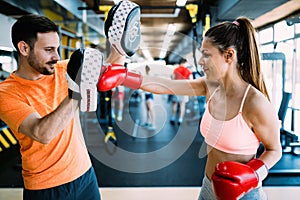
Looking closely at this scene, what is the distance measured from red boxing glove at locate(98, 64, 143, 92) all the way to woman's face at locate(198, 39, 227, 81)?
17.1 inches

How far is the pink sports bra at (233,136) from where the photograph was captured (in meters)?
1.42

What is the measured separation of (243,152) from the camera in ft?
4.83

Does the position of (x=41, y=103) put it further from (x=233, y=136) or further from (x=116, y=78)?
(x=233, y=136)

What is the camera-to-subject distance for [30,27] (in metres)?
1.58

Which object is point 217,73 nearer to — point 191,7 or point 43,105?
point 43,105

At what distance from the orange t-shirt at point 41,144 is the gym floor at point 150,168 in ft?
5.67

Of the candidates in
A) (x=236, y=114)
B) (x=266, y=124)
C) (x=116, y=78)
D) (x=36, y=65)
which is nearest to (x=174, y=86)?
(x=116, y=78)

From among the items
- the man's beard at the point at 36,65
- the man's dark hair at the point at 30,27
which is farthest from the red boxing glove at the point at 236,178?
the man's dark hair at the point at 30,27

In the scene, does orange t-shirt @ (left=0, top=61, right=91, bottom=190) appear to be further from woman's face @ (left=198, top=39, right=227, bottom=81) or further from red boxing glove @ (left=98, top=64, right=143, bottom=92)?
woman's face @ (left=198, top=39, right=227, bottom=81)

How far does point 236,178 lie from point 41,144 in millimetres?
950

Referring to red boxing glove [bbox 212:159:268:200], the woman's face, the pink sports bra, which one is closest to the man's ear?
the woman's face

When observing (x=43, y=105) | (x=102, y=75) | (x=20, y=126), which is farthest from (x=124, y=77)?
Result: (x=20, y=126)

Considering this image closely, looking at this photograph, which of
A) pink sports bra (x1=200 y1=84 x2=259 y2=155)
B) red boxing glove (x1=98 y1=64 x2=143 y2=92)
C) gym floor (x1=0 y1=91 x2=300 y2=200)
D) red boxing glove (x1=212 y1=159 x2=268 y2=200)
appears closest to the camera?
red boxing glove (x1=212 y1=159 x2=268 y2=200)

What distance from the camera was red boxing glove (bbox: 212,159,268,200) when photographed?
1294 mm
